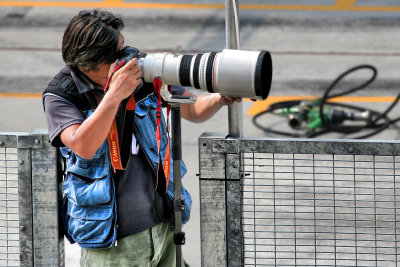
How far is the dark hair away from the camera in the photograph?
3844 millimetres

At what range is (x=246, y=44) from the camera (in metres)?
12.7

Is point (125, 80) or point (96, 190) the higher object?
point (125, 80)

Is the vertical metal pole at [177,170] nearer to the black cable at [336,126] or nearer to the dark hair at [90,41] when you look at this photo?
the dark hair at [90,41]

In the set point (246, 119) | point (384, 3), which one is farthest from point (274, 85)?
point (384, 3)

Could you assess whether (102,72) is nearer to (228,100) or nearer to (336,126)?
(228,100)

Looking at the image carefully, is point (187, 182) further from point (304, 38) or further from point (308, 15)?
point (308, 15)

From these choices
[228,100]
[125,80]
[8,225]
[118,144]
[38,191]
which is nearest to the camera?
[125,80]

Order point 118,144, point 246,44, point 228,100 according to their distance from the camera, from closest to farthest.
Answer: point 118,144
point 228,100
point 246,44

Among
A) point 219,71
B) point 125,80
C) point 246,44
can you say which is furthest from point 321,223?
point 246,44

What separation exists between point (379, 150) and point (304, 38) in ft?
29.6

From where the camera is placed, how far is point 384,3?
14.6m

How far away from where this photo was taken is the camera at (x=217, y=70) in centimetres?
377

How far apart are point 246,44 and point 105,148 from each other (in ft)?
29.0

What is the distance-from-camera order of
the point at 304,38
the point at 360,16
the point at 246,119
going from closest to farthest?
the point at 246,119 → the point at 304,38 → the point at 360,16
